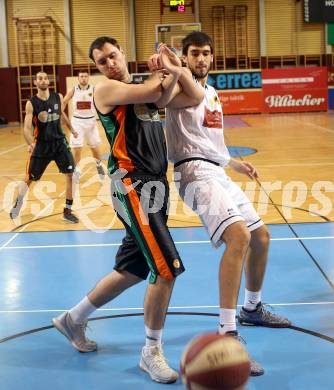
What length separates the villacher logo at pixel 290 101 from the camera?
2634 cm

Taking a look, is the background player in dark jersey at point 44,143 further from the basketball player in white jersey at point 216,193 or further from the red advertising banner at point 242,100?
the red advertising banner at point 242,100

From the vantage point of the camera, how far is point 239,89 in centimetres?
2656

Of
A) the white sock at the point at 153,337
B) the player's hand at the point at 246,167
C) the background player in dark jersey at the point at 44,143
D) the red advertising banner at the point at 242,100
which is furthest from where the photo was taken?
the red advertising banner at the point at 242,100

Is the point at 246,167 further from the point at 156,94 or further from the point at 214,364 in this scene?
the point at 214,364

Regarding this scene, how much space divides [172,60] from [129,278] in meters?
1.41

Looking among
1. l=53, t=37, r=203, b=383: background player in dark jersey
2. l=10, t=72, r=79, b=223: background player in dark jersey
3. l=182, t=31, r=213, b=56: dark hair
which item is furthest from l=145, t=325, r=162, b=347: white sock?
l=10, t=72, r=79, b=223: background player in dark jersey

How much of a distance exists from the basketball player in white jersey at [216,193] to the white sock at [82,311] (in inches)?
35.4

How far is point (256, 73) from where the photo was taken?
26344 millimetres

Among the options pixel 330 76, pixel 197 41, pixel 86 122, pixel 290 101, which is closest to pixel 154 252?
pixel 197 41

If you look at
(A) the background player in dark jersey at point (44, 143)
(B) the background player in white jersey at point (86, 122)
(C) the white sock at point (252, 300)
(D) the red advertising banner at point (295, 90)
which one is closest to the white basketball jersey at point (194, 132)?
(C) the white sock at point (252, 300)

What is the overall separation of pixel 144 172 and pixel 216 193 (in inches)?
20.7

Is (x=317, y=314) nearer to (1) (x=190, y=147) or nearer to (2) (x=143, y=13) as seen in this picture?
(1) (x=190, y=147)

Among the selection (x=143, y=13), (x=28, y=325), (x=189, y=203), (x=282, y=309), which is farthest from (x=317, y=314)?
(x=143, y=13)

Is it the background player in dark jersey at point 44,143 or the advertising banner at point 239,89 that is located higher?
the advertising banner at point 239,89
